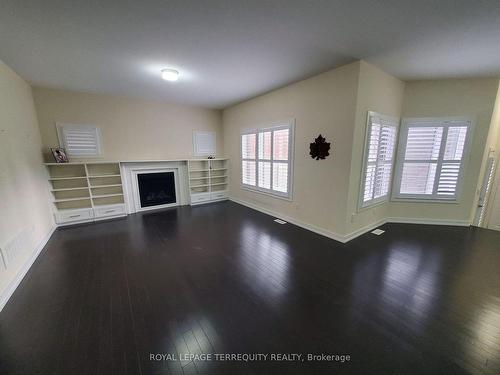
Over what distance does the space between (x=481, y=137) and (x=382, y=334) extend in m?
4.15

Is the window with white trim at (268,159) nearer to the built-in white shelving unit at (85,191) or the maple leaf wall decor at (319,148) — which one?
the maple leaf wall decor at (319,148)

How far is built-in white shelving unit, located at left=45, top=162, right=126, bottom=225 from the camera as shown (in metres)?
3.97

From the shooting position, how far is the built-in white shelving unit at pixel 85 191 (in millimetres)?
3973

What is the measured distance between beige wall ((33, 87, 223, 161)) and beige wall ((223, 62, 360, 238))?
2.16 m

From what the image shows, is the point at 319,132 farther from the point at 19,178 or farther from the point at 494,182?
the point at 19,178

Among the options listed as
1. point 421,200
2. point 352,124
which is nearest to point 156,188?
point 352,124

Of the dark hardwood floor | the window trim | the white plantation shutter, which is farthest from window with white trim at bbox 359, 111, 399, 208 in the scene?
the window trim

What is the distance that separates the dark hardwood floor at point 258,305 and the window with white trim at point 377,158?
2.67 ft

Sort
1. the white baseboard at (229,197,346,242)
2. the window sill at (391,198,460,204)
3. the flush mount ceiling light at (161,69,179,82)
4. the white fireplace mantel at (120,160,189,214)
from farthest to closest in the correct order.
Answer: the white fireplace mantel at (120,160,189,214) < the window sill at (391,198,460,204) < the white baseboard at (229,197,346,242) < the flush mount ceiling light at (161,69,179,82)

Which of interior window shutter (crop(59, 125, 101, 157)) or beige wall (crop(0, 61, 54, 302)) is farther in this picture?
interior window shutter (crop(59, 125, 101, 157))

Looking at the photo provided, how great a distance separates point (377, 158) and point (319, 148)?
3.53 ft

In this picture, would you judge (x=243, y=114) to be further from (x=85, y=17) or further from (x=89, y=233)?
(x=89, y=233)

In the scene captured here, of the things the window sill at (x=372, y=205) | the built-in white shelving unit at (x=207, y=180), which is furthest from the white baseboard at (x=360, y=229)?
the built-in white shelving unit at (x=207, y=180)

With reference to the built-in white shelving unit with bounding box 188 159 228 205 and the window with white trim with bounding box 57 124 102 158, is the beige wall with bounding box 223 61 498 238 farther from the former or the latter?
the window with white trim with bounding box 57 124 102 158
